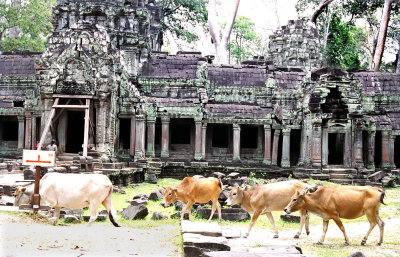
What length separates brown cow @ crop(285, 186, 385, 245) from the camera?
10062 millimetres

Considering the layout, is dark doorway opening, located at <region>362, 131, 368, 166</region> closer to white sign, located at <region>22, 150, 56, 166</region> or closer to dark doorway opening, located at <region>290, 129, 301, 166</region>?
dark doorway opening, located at <region>290, 129, 301, 166</region>

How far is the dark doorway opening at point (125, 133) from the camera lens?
2633 cm

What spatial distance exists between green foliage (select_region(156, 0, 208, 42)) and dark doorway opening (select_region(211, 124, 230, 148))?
78.8 feet

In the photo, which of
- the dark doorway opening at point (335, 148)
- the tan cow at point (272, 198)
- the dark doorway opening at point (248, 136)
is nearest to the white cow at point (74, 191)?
the tan cow at point (272, 198)

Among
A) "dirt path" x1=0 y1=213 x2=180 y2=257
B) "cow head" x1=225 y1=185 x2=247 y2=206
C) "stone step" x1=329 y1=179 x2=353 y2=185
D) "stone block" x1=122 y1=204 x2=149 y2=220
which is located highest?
"cow head" x1=225 y1=185 x2=247 y2=206

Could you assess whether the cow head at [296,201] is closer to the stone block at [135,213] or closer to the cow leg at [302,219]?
the cow leg at [302,219]

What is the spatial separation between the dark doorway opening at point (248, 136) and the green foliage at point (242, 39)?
28.0m

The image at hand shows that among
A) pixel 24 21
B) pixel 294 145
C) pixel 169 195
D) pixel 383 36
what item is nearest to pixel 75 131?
pixel 294 145

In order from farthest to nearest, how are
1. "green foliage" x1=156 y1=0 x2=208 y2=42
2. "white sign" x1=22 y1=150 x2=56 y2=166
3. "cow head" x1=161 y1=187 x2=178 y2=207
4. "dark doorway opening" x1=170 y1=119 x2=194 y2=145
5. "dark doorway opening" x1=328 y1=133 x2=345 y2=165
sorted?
"green foliage" x1=156 y1=0 x2=208 y2=42 < "dark doorway opening" x1=170 y1=119 x2=194 y2=145 < "dark doorway opening" x1=328 y1=133 x2=345 y2=165 < "cow head" x1=161 y1=187 x2=178 y2=207 < "white sign" x1=22 y1=150 x2=56 y2=166

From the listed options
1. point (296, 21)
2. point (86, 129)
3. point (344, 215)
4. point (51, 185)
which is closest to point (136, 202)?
point (51, 185)

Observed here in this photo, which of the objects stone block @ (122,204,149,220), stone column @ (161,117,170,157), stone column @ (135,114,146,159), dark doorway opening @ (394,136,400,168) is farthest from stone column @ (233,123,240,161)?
stone block @ (122,204,149,220)

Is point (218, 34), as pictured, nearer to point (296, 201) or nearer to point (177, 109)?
point (177, 109)

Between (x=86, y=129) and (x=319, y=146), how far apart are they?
1093cm

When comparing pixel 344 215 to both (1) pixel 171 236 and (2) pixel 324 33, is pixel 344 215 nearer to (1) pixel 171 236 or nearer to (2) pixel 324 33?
(1) pixel 171 236
